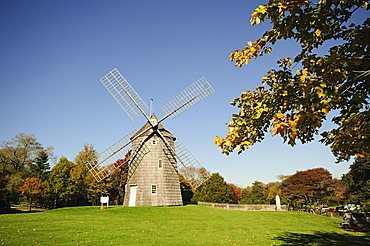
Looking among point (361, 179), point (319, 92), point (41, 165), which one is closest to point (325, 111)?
point (319, 92)

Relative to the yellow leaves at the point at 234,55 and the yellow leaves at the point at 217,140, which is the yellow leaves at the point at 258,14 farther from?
the yellow leaves at the point at 217,140

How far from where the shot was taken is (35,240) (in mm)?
10234

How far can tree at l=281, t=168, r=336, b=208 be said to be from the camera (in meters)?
38.7

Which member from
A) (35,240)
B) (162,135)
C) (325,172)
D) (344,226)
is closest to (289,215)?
(344,226)

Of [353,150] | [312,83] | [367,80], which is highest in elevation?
[367,80]

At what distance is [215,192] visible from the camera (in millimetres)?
39812

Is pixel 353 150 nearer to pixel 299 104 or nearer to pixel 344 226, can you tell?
pixel 299 104

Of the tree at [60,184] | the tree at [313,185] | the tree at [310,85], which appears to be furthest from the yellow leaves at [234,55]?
the tree at [313,185]

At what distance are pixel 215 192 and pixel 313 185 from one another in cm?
1396

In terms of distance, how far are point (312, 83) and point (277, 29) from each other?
1230 millimetres

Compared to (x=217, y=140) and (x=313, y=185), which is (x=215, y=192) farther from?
(x=217, y=140)

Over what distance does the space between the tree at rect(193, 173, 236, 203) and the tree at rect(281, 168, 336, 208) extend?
891 centimetres

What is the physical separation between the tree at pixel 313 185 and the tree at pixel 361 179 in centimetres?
1666

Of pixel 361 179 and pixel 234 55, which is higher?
pixel 234 55
